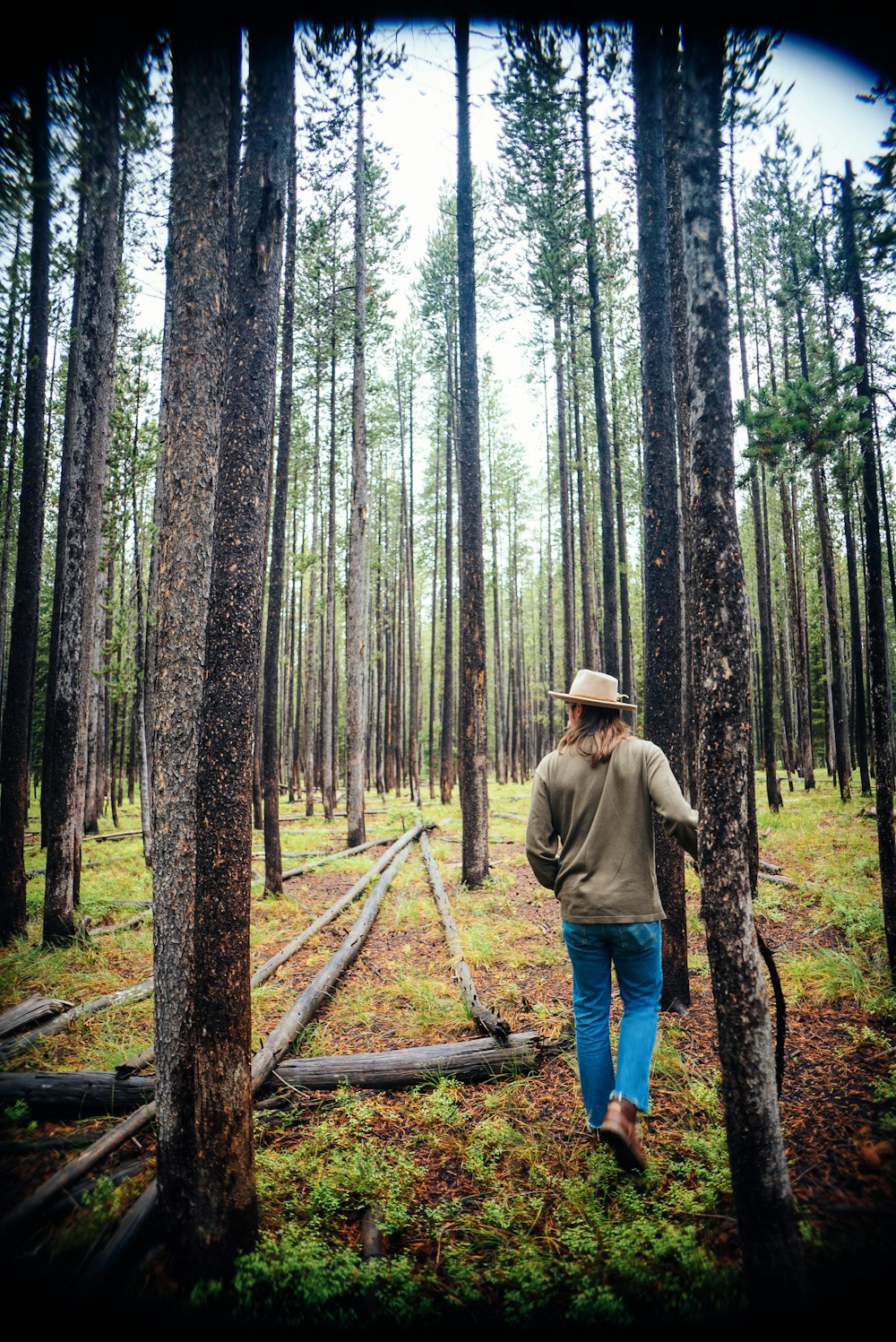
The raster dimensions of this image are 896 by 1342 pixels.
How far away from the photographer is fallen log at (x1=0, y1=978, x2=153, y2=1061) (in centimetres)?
434

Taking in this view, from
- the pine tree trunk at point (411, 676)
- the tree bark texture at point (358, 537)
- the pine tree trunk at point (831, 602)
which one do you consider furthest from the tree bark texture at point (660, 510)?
the pine tree trunk at point (411, 676)

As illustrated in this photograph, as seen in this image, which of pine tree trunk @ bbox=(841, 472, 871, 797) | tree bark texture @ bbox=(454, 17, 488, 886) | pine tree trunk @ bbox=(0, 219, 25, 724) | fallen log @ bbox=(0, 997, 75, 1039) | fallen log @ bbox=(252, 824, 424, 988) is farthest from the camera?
pine tree trunk @ bbox=(841, 472, 871, 797)

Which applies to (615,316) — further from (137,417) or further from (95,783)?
(95,783)

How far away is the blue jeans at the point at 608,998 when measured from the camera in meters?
3.04

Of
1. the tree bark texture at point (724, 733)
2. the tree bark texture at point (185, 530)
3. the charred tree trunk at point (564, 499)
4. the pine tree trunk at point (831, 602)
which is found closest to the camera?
the tree bark texture at point (724, 733)

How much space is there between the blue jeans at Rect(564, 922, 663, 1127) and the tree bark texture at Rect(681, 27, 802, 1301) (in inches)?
28.9

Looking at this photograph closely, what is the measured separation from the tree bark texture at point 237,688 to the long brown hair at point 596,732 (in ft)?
5.95

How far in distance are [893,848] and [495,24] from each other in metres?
6.29

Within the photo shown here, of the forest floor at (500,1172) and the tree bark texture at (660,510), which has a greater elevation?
the tree bark texture at (660,510)

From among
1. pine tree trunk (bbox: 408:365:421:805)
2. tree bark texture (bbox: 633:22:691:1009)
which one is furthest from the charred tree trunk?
tree bark texture (bbox: 633:22:691:1009)

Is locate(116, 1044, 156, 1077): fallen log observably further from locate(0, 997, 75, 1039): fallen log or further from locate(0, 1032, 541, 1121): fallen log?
locate(0, 997, 75, 1039): fallen log

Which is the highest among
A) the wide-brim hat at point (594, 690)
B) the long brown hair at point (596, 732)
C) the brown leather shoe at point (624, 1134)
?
the wide-brim hat at point (594, 690)

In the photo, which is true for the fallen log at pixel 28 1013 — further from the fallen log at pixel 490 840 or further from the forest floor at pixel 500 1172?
the fallen log at pixel 490 840

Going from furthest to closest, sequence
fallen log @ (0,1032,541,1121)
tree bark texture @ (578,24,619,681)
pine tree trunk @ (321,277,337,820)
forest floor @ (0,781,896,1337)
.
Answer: pine tree trunk @ (321,277,337,820) → tree bark texture @ (578,24,619,681) → fallen log @ (0,1032,541,1121) → forest floor @ (0,781,896,1337)
